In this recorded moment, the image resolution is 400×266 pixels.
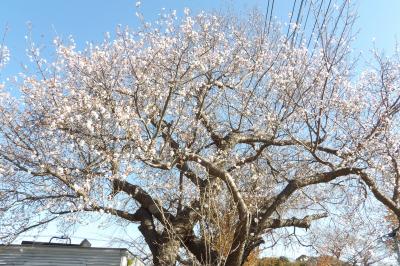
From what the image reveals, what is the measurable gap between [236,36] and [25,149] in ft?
18.6

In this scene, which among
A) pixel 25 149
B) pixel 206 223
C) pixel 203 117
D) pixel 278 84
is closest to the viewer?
pixel 206 223

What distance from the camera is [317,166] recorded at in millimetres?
9656

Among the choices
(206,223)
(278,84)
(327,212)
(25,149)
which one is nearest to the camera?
(206,223)

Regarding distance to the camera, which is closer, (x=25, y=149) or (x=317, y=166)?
(x=25, y=149)

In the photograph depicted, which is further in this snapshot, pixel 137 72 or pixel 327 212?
pixel 327 212

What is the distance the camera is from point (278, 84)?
350 inches

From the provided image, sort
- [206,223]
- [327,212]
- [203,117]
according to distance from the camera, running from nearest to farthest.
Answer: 1. [206,223]
2. [203,117]
3. [327,212]

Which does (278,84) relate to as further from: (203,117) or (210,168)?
(210,168)

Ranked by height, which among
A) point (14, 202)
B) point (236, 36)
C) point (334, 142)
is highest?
point (236, 36)

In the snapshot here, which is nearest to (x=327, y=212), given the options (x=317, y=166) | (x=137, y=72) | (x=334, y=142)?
(x=317, y=166)

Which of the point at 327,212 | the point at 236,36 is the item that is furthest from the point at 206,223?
the point at 236,36

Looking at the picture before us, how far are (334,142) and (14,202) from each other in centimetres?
690

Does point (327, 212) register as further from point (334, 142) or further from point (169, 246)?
point (169, 246)

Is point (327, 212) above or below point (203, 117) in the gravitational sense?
below
